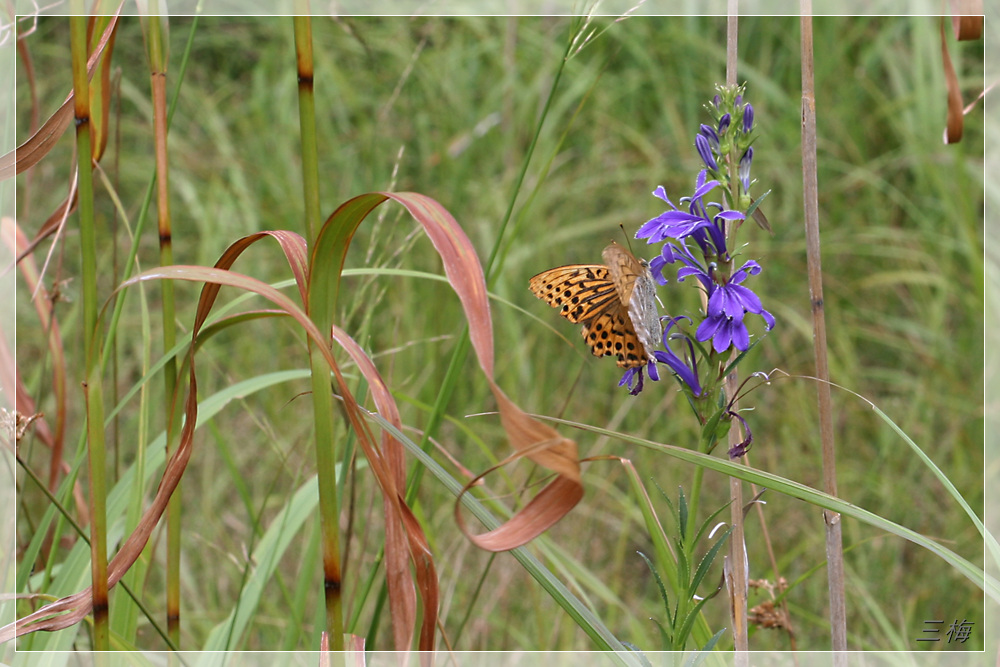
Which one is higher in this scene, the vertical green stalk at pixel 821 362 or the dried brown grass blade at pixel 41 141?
the dried brown grass blade at pixel 41 141

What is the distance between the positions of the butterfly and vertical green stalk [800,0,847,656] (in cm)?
23

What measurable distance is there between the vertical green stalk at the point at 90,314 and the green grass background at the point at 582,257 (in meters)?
1.33

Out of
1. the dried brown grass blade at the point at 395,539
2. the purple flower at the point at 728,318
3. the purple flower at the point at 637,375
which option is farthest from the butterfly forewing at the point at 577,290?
the dried brown grass blade at the point at 395,539

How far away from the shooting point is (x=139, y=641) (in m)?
2.12

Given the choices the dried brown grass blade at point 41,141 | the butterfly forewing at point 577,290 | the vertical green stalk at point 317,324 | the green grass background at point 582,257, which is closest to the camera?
the vertical green stalk at point 317,324

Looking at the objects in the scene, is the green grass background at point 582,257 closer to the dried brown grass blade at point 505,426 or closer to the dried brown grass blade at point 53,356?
the dried brown grass blade at point 53,356

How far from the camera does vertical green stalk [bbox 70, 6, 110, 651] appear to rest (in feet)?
2.58

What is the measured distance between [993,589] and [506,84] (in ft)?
8.84

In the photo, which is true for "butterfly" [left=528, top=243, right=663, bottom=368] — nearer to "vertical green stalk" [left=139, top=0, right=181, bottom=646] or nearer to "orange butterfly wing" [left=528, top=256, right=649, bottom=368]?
"orange butterfly wing" [left=528, top=256, right=649, bottom=368]

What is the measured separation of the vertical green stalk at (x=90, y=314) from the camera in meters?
0.79

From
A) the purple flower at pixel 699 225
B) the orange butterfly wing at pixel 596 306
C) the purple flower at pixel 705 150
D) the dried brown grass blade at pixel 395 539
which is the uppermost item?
the purple flower at pixel 705 150

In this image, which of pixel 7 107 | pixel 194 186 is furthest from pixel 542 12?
pixel 7 107

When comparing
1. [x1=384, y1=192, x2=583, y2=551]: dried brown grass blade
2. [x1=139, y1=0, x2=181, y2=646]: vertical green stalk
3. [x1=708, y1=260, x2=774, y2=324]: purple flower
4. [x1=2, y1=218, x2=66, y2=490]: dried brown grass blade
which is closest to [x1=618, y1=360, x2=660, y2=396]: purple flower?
[x1=708, y1=260, x2=774, y2=324]: purple flower

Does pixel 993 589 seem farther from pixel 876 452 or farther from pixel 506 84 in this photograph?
pixel 506 84
